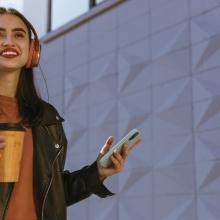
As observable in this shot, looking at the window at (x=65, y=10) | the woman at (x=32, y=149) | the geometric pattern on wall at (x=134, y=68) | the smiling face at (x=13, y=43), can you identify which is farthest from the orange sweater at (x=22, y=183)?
the window at (x=65, y=10)

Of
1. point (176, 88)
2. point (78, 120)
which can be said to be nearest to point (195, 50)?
point (176, 88)

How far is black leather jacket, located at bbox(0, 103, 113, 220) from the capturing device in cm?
160

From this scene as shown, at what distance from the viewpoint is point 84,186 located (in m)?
1.76

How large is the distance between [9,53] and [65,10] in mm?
5026

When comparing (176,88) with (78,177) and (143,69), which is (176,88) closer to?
(143,69)

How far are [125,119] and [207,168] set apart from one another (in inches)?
45.8

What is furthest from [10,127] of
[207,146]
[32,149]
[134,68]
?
[134,68]

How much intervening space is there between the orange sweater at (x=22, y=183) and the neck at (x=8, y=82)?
0.03m

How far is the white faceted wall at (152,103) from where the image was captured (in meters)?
4.35

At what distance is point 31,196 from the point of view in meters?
1.60

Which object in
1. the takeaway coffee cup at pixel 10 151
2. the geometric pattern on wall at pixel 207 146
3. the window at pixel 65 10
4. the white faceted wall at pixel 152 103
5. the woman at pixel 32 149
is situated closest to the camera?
the takeaway coffee cup at pixel 10 151

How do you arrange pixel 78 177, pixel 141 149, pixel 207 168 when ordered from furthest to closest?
pixel 141 149
pixel 207 168
pixel 78 177

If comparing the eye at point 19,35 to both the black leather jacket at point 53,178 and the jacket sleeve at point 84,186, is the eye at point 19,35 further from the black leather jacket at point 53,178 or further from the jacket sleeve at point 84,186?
the jacket sleeve at point 84,186

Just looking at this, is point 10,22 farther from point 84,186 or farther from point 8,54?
point 84,186
